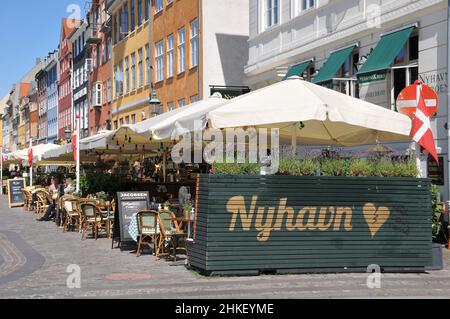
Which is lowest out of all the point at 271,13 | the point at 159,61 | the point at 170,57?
the point at 271,13

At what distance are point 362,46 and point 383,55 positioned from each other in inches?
69.4

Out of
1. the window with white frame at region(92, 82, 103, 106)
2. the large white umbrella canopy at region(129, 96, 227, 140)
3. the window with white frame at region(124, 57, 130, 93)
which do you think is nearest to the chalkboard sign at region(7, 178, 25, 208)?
the window with white frame at region(124, 57, 130, 93)

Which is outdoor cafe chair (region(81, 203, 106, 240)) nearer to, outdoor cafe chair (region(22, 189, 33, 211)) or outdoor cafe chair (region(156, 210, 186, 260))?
outdoor cafe chair (region(156, 210, 186, 260))

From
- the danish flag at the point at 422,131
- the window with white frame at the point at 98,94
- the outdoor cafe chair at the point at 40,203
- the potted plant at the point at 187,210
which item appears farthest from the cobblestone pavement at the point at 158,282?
the window with white frame at the point at 98,94

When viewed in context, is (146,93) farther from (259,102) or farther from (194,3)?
(259,102)

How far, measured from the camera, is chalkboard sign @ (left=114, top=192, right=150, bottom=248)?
13.7 metres

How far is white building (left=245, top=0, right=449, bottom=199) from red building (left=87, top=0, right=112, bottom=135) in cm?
2553

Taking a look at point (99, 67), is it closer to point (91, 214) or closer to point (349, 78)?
point (349, 78)

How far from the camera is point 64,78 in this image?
71.8m

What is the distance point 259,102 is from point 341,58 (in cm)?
833

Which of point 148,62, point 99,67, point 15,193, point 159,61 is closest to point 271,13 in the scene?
A: point 159,61

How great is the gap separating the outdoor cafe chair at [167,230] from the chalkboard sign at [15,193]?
20.1m

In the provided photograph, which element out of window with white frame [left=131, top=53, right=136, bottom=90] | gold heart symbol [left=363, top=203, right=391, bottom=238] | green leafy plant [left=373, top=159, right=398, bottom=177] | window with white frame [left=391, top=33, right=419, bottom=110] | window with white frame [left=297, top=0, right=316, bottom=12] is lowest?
gold heart symbol [left=363, top=203, right=391, bottom=238]

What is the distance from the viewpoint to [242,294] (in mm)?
8664
